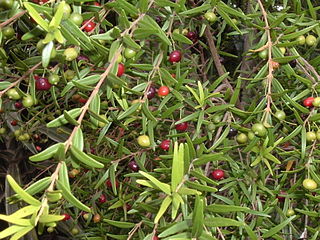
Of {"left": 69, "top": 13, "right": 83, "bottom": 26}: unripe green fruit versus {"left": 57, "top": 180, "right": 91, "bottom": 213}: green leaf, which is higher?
{"left": 69, "top": 13, "right": 83, "bottom": 26}: unripe green fruit

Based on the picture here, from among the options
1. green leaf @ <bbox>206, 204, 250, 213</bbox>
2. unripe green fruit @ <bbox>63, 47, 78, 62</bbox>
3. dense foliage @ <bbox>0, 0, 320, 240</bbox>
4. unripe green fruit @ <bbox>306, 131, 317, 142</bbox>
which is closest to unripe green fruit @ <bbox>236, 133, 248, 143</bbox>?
dense foliage @ <bbox>0, 0, 320, 240</bbox>

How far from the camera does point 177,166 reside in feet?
1.71

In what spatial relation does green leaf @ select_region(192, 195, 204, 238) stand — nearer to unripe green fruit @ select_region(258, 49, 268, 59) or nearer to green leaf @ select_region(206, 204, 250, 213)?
green leaf @ select_region(206, 204, 250, 213)

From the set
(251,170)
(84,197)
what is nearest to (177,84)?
(251,170)

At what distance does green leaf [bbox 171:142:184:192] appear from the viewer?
51 cm

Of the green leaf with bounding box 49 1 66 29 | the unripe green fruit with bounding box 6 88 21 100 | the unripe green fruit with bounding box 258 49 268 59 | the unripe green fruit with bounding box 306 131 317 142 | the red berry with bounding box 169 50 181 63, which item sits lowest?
the unripe green fruit with bounding box 306 131 317 142

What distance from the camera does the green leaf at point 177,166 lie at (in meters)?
0.51

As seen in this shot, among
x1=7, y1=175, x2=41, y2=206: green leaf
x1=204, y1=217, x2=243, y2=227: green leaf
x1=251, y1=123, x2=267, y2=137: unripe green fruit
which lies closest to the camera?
x1=7, y1=175, x2=41, y2=206: green leaf

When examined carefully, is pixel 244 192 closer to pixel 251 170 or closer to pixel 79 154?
pixel 251 170

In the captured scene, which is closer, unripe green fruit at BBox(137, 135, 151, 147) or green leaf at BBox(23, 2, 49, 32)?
green leaf at BBox(23, 2, 49, 32)

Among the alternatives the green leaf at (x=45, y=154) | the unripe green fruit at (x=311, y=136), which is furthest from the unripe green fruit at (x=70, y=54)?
the unripe green fruit at (x=311, y=136)

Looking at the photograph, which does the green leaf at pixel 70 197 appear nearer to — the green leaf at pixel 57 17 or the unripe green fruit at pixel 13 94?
the green leaf at pixel 57 17

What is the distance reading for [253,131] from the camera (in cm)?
75

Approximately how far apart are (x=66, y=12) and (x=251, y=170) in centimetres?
51
